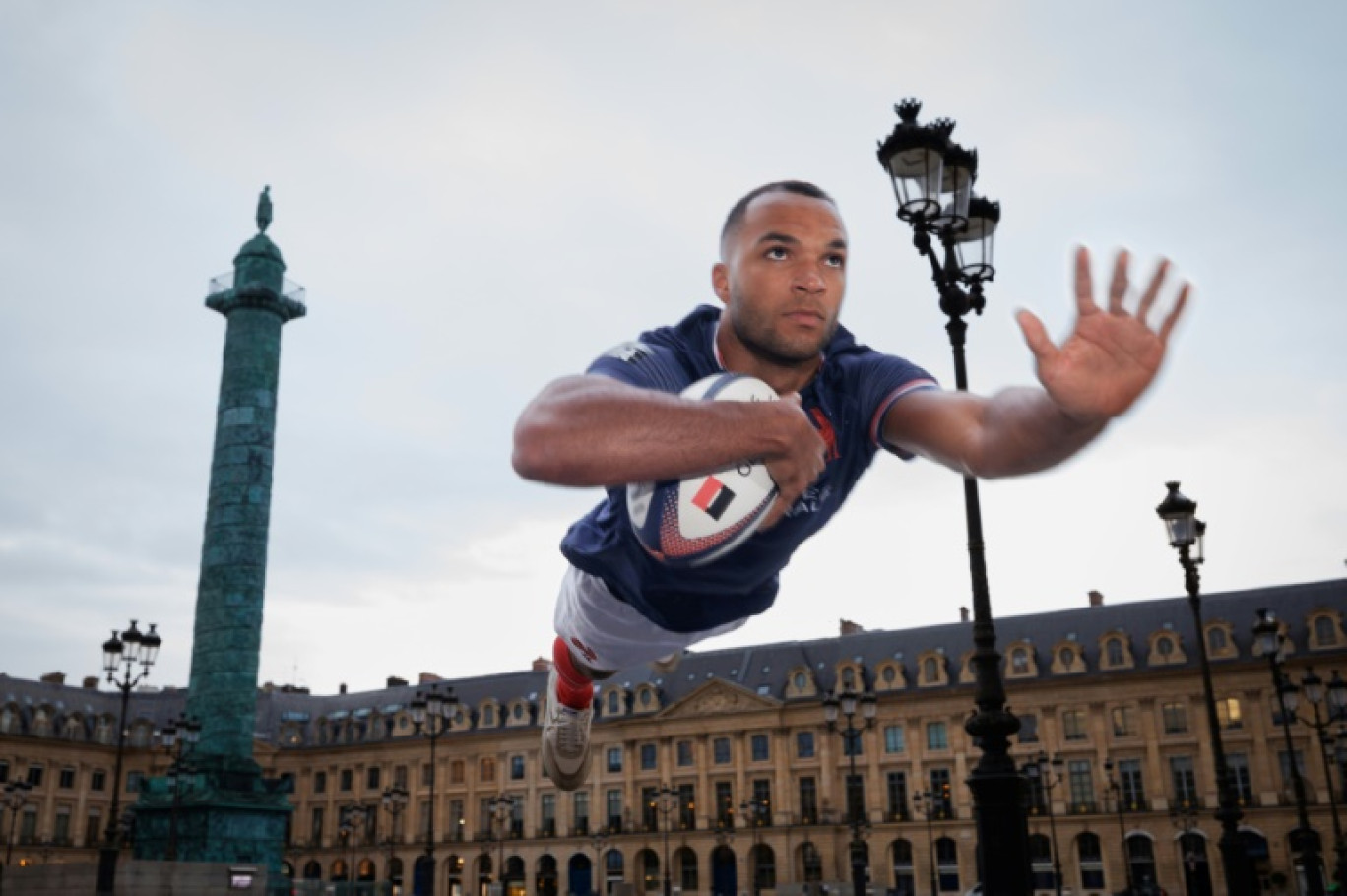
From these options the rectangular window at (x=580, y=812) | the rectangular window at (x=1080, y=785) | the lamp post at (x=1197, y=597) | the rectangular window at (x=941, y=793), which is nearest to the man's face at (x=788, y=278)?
the lamp post at (x=1197, y=597)

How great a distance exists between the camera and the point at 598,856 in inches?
3314

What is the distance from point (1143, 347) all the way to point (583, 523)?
1812 millimetres

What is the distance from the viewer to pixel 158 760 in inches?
3863

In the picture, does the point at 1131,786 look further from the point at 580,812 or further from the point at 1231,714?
the point at 580,812

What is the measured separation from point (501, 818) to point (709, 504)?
84.8 meters

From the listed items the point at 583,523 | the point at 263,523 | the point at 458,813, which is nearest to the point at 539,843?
the point at 458,813

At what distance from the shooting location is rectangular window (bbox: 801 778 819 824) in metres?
78.8

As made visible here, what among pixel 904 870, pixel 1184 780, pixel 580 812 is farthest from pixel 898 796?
pixel 580 812

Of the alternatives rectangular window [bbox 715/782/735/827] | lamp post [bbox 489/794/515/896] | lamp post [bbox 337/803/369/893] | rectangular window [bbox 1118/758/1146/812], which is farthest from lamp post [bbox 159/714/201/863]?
rectangular window [bbox 1118/758/1146/812]

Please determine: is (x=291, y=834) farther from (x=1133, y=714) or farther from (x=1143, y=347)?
(x=1143, y=347)

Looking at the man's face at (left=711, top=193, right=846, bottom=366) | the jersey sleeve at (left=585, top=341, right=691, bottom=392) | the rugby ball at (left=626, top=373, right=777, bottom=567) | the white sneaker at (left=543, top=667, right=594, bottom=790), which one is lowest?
the white sneaker at (left=543, top=667, right=594, bottom=790)

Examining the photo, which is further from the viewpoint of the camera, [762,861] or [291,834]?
[291,834]

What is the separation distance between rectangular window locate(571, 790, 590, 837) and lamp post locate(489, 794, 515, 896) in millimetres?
4641

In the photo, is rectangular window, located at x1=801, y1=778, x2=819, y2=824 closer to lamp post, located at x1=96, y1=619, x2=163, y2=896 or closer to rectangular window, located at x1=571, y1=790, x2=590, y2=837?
rectangular window, located at x1=571, y1=790, x2=590, y2=837
